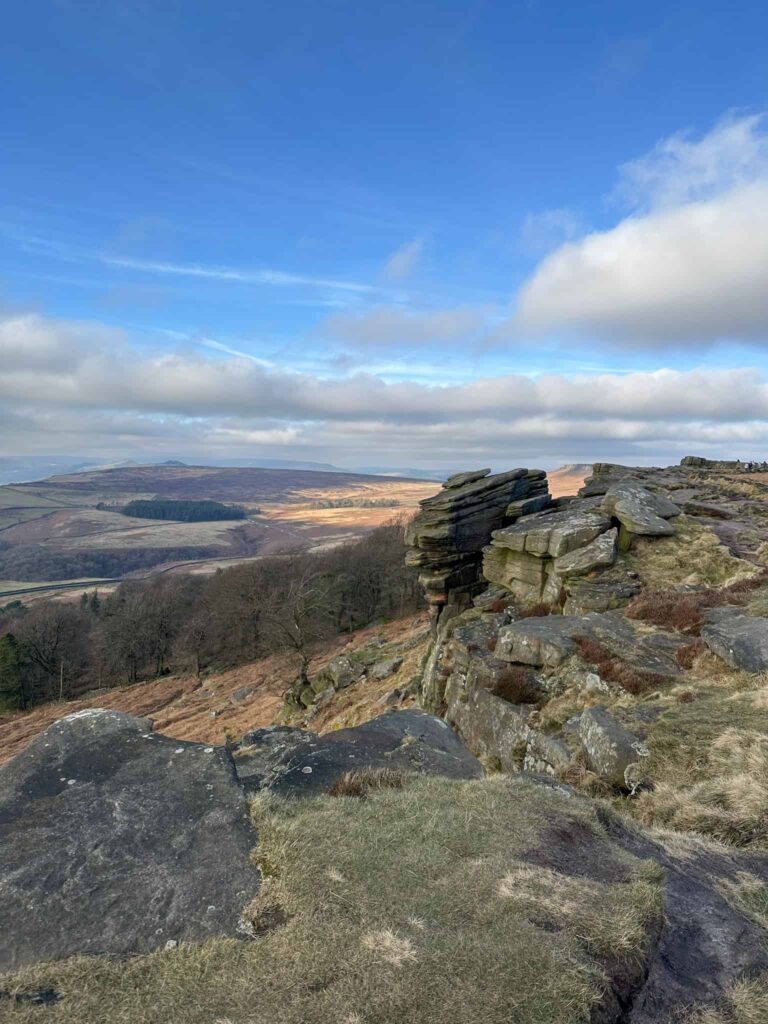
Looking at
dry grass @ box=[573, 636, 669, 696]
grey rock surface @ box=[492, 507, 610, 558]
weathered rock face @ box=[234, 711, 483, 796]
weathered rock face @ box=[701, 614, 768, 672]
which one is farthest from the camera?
grey rock surface @ box=[492, 507, 610, 558]

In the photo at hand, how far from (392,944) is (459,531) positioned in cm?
2381

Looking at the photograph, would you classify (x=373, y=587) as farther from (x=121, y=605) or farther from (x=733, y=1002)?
(x=733, y=1002)

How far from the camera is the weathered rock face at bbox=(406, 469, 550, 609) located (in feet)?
90.8

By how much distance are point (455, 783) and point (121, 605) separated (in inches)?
3281

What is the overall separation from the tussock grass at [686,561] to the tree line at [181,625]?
4521 cm

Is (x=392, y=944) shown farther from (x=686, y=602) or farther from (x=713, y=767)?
(x=686, y=602)

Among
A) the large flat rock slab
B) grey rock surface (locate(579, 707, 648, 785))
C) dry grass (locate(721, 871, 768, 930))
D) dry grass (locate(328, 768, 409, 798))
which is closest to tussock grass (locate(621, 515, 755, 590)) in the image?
the large flat rock slab

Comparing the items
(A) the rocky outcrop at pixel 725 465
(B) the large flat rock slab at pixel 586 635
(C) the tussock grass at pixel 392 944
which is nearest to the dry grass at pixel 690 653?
(B) the large flat rock slab at pixel 586 635

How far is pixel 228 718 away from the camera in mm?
43375

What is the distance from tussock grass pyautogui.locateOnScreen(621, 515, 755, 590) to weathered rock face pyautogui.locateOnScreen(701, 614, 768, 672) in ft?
16.3

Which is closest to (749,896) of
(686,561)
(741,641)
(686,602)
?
(741,641)

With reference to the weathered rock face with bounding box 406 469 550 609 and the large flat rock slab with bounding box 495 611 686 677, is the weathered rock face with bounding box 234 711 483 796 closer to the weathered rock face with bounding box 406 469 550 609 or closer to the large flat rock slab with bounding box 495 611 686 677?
the large flat rock slab with bounding box 495 611 686 677

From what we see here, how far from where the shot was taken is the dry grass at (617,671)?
1343 cm

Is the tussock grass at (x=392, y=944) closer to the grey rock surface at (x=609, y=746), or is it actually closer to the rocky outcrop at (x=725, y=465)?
the grey rock surface at (x=609, y=746)
